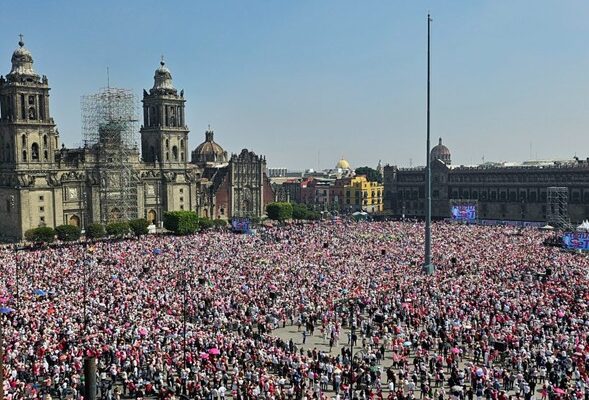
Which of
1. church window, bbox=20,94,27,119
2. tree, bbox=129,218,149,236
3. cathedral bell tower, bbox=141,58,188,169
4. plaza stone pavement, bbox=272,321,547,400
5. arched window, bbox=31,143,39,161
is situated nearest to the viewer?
plaza stone pavement, bbox=272,321,547,400

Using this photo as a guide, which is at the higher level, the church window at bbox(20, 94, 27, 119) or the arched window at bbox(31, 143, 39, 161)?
the church window at bbox(20, 94, 27, 119)

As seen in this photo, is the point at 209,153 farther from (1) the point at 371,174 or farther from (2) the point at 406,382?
(2) the point at 406,382

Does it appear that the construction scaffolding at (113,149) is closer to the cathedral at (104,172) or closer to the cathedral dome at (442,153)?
the cathedral at (104,172)

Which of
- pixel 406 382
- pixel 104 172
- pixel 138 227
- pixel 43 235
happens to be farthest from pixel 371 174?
pixel 406 382

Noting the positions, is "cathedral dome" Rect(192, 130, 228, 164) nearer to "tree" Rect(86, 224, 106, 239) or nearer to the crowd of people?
"tree" Rect(86, 224, 106, 239)

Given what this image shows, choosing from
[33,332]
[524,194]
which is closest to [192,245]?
[33,332]

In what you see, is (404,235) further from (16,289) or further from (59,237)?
(16,289)

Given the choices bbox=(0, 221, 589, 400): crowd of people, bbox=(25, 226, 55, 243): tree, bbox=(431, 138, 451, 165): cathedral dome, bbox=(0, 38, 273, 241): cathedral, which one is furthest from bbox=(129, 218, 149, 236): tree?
bbox=(431, 138, 451, 165): cathedral dome
